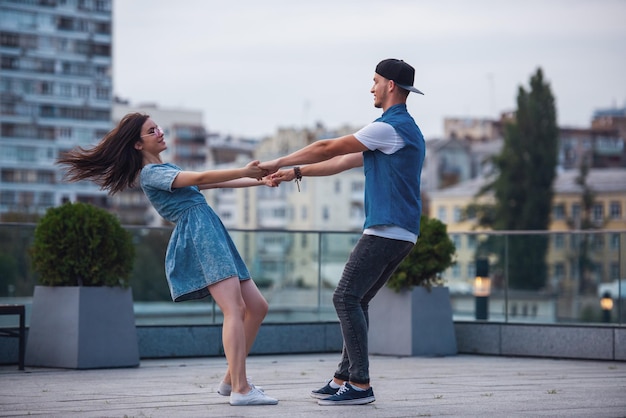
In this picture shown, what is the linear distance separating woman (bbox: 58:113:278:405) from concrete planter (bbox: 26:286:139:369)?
109 inches

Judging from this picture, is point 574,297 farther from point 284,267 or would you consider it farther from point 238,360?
point 238,360

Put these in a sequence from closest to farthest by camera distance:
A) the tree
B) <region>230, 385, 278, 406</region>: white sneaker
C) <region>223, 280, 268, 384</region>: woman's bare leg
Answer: <region>230, 385, 278, 406</region>: white sneaker < <region>223, 280, 268, 384</region>: woman's bare leg < the tree

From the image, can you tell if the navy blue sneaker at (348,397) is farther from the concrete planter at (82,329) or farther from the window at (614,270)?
the window at (614,270)

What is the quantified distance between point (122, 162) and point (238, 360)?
1.56 metres

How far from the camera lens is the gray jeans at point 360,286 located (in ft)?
25.5

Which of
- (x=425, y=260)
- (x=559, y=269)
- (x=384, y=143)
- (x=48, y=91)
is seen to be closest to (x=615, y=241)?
(x=425, y=260)

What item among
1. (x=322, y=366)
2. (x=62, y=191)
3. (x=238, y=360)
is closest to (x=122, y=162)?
(x=238, y=360)

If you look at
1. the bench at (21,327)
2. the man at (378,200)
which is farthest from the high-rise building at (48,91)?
the man at (378,200)

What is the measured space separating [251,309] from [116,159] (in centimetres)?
134

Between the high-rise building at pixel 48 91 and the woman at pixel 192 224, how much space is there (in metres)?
130

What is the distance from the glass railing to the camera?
12.9m

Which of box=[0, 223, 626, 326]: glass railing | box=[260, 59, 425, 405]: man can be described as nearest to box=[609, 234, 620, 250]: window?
box=[0, 223, 626, 326]: glass railing

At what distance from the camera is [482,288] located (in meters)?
14.5

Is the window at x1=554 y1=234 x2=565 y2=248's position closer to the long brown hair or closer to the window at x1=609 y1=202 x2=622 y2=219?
the long brown hair
